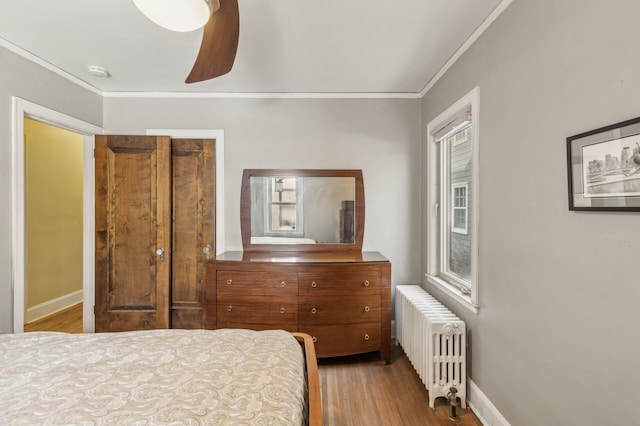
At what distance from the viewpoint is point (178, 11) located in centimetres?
108

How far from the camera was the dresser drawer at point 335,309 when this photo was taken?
2543 mm

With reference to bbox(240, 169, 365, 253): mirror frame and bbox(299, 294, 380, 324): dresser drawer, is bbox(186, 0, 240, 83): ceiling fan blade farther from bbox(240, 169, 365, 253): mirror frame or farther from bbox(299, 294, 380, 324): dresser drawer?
bbox(299, 294, 380, 324): dresser drawer

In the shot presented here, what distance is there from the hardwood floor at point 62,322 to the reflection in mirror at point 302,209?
2.38 metres

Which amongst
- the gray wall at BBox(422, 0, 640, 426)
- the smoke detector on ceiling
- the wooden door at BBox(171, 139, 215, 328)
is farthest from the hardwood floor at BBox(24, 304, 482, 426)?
the smoke detector on ceiling

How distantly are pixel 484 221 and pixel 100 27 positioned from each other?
278 centimetres

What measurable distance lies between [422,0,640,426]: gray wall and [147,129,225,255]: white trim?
2331mm

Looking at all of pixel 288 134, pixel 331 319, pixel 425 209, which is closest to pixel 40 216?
pixel 288 134

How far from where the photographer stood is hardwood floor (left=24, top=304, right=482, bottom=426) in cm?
196

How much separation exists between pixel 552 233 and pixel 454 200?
4.18 feet

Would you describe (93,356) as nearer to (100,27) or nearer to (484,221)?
(100,27)

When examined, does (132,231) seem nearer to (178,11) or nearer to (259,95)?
(259,95)

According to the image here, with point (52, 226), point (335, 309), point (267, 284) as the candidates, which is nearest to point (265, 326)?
point (267, 284)

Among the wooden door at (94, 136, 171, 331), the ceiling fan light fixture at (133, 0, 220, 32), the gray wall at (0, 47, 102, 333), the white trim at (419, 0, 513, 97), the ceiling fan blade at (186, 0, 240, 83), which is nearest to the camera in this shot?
the ceiling fan light fixture at (133, 0, 220, 32)

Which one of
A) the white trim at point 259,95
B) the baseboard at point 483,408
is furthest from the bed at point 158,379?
the white trim at point 259,95
